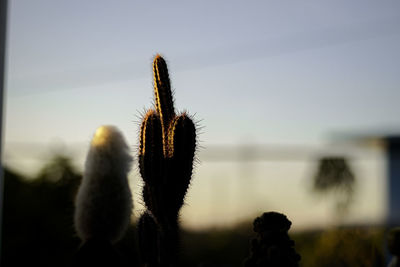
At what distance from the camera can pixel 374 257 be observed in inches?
63.1

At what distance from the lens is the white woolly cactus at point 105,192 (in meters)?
1.10

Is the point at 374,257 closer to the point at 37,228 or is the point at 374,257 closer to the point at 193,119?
the point at 193,119

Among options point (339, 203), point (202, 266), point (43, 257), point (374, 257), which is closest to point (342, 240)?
point (339, 203)

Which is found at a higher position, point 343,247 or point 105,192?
point 105,192

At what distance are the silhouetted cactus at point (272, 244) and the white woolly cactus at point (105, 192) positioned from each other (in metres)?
0.37

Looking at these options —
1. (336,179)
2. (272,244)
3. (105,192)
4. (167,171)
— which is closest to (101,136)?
(105,192)

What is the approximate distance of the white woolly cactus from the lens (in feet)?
3.62

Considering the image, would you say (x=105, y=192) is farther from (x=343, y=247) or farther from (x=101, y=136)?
(x=343, y=247)

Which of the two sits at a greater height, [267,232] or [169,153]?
[169,153]

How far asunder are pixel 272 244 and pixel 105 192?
42cm

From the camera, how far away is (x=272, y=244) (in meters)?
0.82

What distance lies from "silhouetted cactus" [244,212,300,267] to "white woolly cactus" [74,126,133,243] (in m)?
0.37

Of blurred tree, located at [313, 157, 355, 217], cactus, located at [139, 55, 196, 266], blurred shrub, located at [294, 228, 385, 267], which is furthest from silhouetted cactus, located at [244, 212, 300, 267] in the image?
blurred tree, located at [313, 157, 355, 217]

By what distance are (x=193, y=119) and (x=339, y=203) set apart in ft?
7.50
